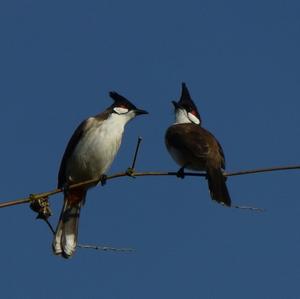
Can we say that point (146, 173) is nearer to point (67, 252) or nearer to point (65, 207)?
point (67, 252)

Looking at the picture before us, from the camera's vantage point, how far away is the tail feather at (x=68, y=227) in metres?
5.10

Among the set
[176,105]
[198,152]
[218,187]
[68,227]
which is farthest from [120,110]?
[218,187]

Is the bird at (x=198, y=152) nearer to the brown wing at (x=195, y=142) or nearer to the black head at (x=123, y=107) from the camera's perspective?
the brown wing at (x=195, y=142)

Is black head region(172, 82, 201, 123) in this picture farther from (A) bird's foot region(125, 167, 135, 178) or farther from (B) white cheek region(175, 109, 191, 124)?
(A) bird's foot region(125, 167, 135, 178)

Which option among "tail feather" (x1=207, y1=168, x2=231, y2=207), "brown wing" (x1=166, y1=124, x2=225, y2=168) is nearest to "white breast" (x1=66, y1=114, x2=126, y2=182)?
"brown wing" (x1=166, y1=124, x2=225, y2=168)

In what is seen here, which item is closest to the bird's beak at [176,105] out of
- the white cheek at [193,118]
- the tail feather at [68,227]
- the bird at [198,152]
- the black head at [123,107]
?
the white cheek at [193,118]

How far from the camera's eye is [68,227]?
5.71 meters

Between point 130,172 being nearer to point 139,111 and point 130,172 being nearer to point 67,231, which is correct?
point 67,231

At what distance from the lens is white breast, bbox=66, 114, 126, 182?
599 centimetres

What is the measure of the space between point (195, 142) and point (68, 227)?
1.30 meters

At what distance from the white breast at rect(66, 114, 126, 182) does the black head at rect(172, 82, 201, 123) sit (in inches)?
59.3

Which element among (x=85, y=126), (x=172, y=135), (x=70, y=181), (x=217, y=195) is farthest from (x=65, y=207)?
(x=217, y=195)

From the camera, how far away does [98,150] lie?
5992 mm

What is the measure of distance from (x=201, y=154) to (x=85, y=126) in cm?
110
